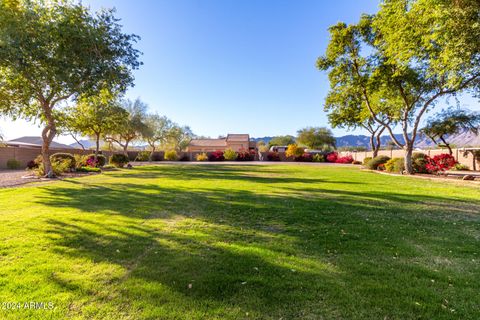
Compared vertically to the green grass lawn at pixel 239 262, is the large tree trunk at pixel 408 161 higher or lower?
higher

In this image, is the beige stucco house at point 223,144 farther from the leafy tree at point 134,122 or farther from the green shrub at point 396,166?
the green shrub at point 396,166

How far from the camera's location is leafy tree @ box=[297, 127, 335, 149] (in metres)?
66.6

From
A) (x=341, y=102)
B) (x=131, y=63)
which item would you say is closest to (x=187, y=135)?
(x=341, y=102)

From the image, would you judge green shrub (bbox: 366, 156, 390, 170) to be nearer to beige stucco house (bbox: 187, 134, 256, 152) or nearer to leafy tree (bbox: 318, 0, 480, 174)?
leafy tree (bbox: 318, 0, 480, 174)

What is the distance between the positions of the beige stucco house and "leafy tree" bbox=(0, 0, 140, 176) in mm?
46185

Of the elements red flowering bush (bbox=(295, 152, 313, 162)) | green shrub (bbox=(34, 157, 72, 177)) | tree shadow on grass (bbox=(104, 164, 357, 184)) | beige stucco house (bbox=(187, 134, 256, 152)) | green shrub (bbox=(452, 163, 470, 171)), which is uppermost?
beige stucco house (bbox=(187, 134, 256, 152))

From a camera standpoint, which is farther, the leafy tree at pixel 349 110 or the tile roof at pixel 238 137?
the tile roof at pixel 238 137

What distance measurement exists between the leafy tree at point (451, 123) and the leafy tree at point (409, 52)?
2378mm

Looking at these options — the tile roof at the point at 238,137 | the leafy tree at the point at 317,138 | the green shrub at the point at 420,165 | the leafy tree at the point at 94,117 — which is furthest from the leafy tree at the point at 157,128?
the leafy tree at the point at 317,138

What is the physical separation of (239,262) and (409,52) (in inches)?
489

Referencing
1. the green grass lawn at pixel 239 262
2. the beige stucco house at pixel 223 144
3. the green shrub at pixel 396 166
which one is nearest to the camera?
the green grass lawn at pixel 239 262

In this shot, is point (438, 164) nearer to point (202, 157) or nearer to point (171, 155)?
point (202, 157)

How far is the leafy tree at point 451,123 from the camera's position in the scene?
22047mm

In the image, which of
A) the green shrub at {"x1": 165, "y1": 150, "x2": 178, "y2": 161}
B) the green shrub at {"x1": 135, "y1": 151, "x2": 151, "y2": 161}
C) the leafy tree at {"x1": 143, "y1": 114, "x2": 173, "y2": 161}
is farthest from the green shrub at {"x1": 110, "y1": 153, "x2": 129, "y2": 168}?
the green shrub at {"x1": 165, "y1": 150, "x2": 178, "y2": 161}
